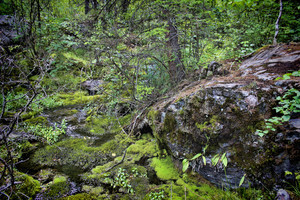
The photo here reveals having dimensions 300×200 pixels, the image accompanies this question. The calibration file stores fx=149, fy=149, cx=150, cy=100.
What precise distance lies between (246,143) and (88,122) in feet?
15.4

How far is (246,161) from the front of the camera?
2.19 meters

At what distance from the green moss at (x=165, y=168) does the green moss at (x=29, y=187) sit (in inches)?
83.1

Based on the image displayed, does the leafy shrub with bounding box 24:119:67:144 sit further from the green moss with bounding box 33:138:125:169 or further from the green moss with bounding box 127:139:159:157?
the green moss with bounding box 127:139:159:157

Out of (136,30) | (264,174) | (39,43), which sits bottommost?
(264,174)

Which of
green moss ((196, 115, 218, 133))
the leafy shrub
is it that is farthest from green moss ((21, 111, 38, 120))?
green moss ((196, 115, 218, 133))

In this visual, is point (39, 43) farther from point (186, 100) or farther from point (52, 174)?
point (186, 100)

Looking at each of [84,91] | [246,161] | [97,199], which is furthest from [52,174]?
[84,91]

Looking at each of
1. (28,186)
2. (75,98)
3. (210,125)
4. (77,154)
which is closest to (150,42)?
(210,125)

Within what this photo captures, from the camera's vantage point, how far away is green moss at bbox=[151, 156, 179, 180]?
285 centimetres

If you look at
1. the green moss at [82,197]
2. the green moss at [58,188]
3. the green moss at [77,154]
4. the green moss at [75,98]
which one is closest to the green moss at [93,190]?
the green moss at [82,197]

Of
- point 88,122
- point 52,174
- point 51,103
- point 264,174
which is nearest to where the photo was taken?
point 264,174

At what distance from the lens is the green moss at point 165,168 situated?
2845mm

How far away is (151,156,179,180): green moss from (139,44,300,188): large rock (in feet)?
0.76

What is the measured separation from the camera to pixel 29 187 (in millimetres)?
2469
